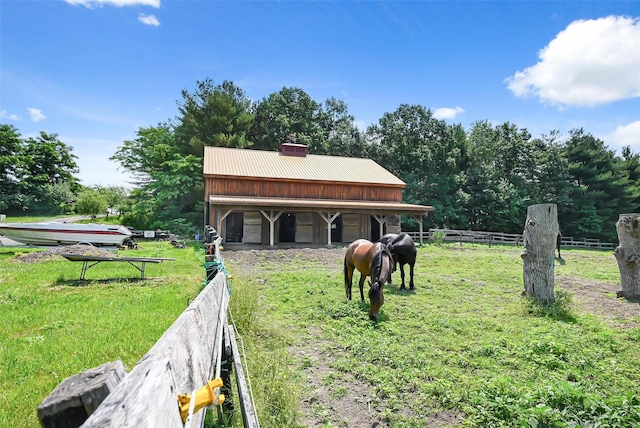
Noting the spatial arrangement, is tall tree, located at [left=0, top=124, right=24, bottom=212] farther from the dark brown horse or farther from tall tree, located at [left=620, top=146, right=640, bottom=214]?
tall tree, located at [left=620, top=146, right=640, bottom=214]

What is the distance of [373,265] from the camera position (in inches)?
272

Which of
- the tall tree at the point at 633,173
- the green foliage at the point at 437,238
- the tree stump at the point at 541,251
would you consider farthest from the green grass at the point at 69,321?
the tall tree at the point at 633,173

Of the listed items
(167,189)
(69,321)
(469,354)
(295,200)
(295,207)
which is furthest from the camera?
(167,189)

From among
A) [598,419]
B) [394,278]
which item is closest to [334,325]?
[598,419]

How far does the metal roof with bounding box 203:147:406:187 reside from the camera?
22234mm

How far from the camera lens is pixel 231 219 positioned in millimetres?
22922

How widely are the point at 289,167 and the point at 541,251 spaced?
18695 mm

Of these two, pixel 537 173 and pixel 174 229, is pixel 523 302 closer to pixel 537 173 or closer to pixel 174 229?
pixel 174 229

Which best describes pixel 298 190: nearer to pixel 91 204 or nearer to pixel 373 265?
pixel 373 265

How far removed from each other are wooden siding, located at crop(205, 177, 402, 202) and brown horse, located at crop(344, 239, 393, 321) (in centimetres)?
1461

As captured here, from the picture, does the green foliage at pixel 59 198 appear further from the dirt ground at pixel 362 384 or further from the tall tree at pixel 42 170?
the dirt ground at pixel 362 384

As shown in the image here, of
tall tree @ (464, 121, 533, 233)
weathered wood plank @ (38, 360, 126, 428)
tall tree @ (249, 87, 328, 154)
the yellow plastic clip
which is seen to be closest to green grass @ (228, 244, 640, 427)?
the yellow plastic clip

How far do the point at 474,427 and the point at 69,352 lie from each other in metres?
4.74

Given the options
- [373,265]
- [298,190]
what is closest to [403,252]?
[373,265]
